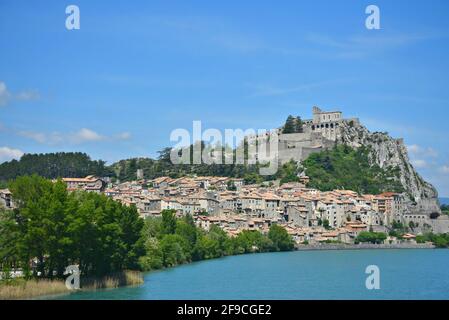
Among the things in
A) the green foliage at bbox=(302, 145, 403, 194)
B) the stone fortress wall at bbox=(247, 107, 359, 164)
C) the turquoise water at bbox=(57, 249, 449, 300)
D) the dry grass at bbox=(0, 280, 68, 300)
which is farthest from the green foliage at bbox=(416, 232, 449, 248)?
the dry grass at bbox=(0, 280, 68, 300)

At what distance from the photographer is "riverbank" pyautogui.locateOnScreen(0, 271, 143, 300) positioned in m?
16.4

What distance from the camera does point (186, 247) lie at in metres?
28.4

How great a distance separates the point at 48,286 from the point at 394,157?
37189mm

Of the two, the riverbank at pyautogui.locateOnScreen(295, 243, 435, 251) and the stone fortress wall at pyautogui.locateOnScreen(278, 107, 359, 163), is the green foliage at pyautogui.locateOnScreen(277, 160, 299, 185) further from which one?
the riverbank at pyautogui.locateOnScreen(295, 243, 435, 251)

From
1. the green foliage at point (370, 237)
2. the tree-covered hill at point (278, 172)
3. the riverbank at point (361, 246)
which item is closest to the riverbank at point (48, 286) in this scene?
the riverbank at point (361, 246)

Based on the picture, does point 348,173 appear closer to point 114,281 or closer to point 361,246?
point 361,246

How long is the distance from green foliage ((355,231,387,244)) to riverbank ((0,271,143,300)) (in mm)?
23747

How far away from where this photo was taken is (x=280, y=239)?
37594 millimetres

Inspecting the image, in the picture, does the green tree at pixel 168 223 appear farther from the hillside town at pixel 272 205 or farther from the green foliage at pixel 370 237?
the green foliage at pixel 370 237

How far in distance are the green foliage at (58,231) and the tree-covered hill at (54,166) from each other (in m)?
28.2

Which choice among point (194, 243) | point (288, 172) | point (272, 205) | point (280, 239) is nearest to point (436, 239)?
point (272, 205)

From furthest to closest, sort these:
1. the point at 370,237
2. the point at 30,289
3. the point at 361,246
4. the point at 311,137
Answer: the point at 311,137, the point at 370,237, the point at 361,246, the point at 30,289

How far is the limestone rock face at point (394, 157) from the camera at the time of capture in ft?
164
